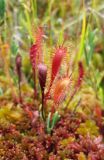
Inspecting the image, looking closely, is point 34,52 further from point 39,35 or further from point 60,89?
point 60,89

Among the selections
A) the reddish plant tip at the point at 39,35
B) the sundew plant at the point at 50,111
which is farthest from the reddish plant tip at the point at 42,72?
the reddish plant tip at the point at 39,35

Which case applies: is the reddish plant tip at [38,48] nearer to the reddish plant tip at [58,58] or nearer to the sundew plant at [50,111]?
the sundew plant at [50,111]

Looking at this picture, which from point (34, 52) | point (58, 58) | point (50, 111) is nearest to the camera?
point (58, 58)

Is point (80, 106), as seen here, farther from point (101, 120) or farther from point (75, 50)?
point (75, 50)

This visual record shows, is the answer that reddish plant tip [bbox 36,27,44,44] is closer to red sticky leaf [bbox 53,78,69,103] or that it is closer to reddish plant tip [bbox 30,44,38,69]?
reddish plant tip [bbox 30,44,38,69]

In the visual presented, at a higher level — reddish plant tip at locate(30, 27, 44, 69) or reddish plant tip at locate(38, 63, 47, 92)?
reddish plant tip at locate(30, 27, 44, 69)

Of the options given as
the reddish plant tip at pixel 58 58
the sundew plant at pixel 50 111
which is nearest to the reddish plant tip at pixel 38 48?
the sundew plant at pixel 50 111

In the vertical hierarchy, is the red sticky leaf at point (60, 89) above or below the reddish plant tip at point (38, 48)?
below

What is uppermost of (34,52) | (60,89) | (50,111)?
(34,52)

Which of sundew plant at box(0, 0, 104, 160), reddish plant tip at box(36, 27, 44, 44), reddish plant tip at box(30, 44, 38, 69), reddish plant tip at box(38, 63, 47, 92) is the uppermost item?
reddish plant tip at box(36, 27, 44, 44)

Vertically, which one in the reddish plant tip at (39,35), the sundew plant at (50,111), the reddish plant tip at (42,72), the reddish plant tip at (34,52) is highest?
the reddish plant tip at (39,35)

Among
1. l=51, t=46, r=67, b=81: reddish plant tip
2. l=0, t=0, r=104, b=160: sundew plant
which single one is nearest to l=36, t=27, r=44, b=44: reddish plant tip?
l=0, t=0, r=104, b=160: sundew plant

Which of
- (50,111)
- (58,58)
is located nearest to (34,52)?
(58,58)
